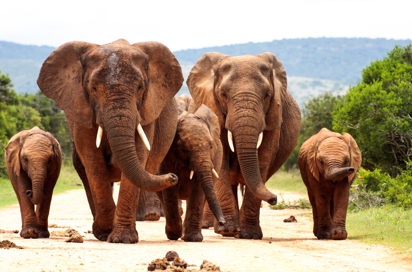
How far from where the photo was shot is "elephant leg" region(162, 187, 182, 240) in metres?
12.8

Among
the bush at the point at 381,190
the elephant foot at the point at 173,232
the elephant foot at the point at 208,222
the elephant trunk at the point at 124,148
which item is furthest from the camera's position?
the bush at the point at 381,190

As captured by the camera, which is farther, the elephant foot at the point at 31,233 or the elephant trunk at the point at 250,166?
the elephant trunk at the point at 250,166

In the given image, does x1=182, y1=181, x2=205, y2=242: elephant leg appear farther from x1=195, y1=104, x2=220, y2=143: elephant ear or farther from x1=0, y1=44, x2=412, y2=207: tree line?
x1=0, y1=44, x2=412, y2=207: tree line

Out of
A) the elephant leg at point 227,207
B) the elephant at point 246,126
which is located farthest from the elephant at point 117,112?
the elephant leg at point 227,207

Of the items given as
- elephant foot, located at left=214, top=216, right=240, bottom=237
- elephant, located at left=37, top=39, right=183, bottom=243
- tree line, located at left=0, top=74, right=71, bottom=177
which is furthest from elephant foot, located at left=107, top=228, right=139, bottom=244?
tree line, located at left=0, top=74, right=71, bottom=177

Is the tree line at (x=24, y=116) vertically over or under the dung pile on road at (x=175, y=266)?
under

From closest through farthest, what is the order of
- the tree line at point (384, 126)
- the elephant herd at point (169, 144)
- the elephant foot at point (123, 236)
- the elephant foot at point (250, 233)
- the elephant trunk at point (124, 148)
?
the elephant trunk at point (124, 148) → the elephant herd at point (169, 144) → the elephant foot at point (123, 236) → the elephant foot at point (250, 233) → the tree line at point (384, 126)

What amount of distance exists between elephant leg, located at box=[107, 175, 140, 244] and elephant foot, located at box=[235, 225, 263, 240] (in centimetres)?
244

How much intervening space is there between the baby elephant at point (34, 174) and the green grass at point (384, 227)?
419cm

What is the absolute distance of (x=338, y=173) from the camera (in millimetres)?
14023

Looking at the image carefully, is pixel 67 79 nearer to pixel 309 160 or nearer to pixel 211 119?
pixel 211 119

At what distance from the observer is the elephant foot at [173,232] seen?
1300 centimetres

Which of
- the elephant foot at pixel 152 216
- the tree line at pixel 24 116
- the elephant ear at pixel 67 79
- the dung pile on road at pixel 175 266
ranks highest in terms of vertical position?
the elephant ear at pixel 67 79

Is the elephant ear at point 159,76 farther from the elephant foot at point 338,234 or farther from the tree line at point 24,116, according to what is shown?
the tree line at point 24,116
